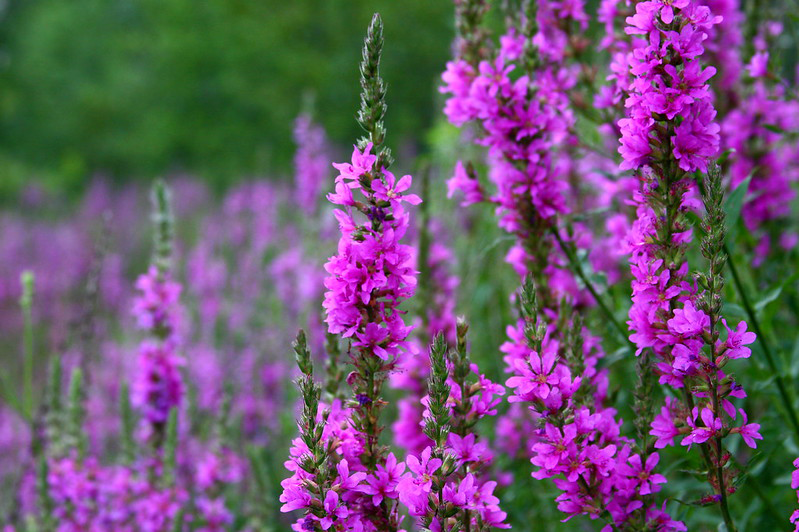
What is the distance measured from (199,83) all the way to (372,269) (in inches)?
817

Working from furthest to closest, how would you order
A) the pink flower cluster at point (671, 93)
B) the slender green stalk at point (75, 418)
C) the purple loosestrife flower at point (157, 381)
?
the purple loosestrife flower at point (157, 381) < the slender green stalk at point (75, 418) < the pink flower cluster at point (671, 93)

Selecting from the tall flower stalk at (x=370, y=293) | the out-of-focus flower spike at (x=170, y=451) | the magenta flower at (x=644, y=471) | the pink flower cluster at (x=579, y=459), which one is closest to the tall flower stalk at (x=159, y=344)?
the out-of-focus flower spike at (x=170, y=451)

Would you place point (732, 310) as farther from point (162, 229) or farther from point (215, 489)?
point (162, 229)

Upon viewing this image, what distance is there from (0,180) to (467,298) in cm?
2017

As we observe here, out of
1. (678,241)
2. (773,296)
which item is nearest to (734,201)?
(773,296)

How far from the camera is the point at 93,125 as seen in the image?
2566 centimetres

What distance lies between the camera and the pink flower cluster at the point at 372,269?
1776 mm

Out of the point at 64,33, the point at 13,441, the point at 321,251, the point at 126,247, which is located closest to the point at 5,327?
the point at 126,247

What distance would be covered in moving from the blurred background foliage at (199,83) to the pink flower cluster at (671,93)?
39.2ft

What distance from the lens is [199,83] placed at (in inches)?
832

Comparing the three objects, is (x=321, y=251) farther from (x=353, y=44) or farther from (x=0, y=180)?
(x=0, y=180)

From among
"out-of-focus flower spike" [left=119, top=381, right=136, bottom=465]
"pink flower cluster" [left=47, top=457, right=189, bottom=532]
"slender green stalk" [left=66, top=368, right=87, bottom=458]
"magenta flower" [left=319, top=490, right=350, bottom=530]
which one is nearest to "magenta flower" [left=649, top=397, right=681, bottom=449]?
"magenta flower" [left=319, top=490, right=350, bottom=530]

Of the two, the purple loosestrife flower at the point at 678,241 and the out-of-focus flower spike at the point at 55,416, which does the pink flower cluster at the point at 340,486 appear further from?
the out-of-focus flower spike at the point at 55,416

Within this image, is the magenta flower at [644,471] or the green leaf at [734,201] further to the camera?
the green leaf at [734,201]
